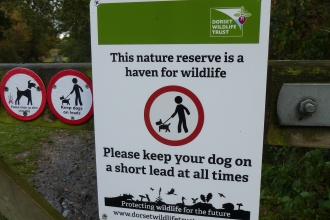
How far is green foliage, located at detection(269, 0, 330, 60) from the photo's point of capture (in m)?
2.52

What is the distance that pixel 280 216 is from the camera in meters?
2.70

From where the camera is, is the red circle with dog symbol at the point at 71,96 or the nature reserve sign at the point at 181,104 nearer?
the nature reserve sign at the point at 181,104

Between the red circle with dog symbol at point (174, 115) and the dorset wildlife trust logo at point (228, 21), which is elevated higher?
the dorset wildlife trust logo at point (228, 21)

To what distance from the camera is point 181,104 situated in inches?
42.9

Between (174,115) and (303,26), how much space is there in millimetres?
2109

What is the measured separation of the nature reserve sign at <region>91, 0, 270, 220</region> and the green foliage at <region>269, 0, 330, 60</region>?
174cm

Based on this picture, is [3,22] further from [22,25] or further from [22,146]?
[22,146]

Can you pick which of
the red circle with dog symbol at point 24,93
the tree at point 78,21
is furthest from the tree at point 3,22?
the red circle with dog symbol at point 24,93

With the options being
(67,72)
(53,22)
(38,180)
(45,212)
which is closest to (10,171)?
(45,212)

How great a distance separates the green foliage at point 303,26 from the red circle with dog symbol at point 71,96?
188 centimetres

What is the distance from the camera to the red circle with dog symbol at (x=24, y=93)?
48.8 inches

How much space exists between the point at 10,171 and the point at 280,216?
2.19 metres

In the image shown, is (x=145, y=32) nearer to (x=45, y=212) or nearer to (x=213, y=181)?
(x=213, y=181)

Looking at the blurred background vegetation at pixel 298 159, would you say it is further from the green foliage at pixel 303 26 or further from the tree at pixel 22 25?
the tree at pixel 22 25
